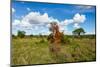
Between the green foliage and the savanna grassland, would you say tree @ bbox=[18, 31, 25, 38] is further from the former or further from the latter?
the green foliage

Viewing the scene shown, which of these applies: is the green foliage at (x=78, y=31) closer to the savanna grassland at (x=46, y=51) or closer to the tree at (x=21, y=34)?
the savanna grassland at (x=46, y=51)

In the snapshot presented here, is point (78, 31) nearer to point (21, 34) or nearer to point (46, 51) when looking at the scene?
point (46, 51)

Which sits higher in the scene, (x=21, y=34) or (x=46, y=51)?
(x=21, y=34)

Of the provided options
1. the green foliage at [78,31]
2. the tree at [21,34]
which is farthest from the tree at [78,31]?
the tree at [21,34]

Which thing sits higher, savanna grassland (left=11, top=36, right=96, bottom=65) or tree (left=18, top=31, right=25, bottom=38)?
tree (left=18, top=31, right=25, bottom=38)

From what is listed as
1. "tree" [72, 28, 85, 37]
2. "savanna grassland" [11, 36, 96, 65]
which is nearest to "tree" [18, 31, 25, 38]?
"savanna grassland" [11, 36, 96, 65]

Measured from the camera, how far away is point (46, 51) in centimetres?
265

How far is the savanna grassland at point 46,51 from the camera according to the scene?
252cm

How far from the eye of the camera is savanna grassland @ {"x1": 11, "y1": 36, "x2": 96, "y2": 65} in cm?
252

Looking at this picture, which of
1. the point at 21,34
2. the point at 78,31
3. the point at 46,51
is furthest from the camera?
the point at 78,31

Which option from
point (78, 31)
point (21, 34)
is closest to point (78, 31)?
point (78, 31)

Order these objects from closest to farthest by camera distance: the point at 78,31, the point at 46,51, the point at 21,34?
the point at 21,34 → the point at 46,51 → the point at 78,31

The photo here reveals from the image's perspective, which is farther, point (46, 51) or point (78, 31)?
point (78, 31)

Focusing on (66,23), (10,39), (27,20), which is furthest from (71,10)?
(10,39)
